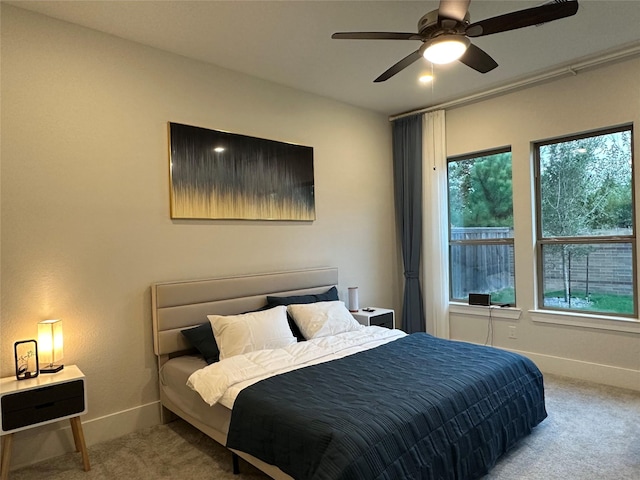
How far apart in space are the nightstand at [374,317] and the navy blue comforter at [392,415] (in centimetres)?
133

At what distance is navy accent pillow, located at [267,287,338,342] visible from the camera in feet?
11.9

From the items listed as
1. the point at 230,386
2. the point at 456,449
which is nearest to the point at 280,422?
the point at 230,386

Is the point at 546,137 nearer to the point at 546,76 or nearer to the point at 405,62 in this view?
the point at 546,76

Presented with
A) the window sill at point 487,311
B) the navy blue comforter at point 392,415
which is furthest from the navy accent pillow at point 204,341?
the window sill at point 487,311

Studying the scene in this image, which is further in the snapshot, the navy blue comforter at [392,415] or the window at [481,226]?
the window at [481,226]

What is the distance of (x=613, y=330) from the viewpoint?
3779 millimetres

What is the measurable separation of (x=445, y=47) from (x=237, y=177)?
2.14m

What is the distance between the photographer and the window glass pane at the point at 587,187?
12.5ft

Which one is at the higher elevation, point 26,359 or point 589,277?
point 589,277

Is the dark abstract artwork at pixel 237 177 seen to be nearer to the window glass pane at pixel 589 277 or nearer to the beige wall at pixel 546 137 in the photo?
the beige wall at pixel 546 137

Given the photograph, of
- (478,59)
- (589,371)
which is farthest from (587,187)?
(478,59)

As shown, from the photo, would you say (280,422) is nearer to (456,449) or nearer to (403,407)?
(403,407)

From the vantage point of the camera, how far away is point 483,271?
4.78 m

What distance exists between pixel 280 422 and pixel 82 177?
2.23 meters
